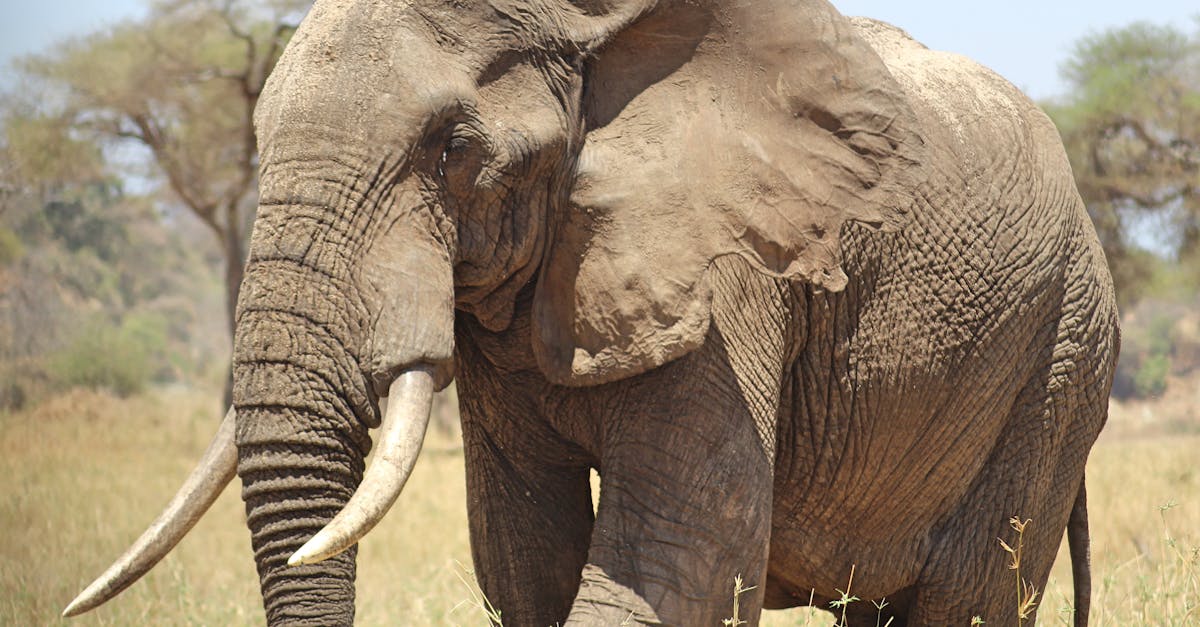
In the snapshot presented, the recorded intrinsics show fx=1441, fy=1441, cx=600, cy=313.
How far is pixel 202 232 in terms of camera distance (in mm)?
47094

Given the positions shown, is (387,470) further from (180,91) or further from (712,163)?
(180,91)

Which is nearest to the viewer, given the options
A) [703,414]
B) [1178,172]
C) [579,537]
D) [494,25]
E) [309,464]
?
Result: [309,464]

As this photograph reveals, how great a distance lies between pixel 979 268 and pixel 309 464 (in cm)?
181

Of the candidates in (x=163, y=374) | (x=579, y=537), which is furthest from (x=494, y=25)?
(x=163, y=374)

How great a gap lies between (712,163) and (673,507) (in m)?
0.70

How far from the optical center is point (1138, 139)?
16.5 meters

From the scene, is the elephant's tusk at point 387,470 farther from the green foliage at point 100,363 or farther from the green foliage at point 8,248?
the green foliage at point 8,248

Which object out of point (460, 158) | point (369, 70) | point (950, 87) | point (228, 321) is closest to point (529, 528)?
point (460, 158)

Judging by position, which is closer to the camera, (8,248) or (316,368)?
(316,368)

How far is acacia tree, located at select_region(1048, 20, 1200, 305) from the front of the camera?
52.0ft

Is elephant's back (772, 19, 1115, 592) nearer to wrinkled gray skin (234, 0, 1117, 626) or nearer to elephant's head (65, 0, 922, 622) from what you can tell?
wrinkled gray skin (234, 0, 1117, 626)

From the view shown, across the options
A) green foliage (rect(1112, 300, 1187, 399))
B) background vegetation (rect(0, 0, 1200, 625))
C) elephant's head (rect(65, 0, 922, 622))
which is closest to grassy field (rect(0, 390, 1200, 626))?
background vegetation (rect(0, 0, 1200, 625))

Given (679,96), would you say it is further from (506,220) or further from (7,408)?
(7,408)

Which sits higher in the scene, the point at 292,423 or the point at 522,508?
the point at 292,423
